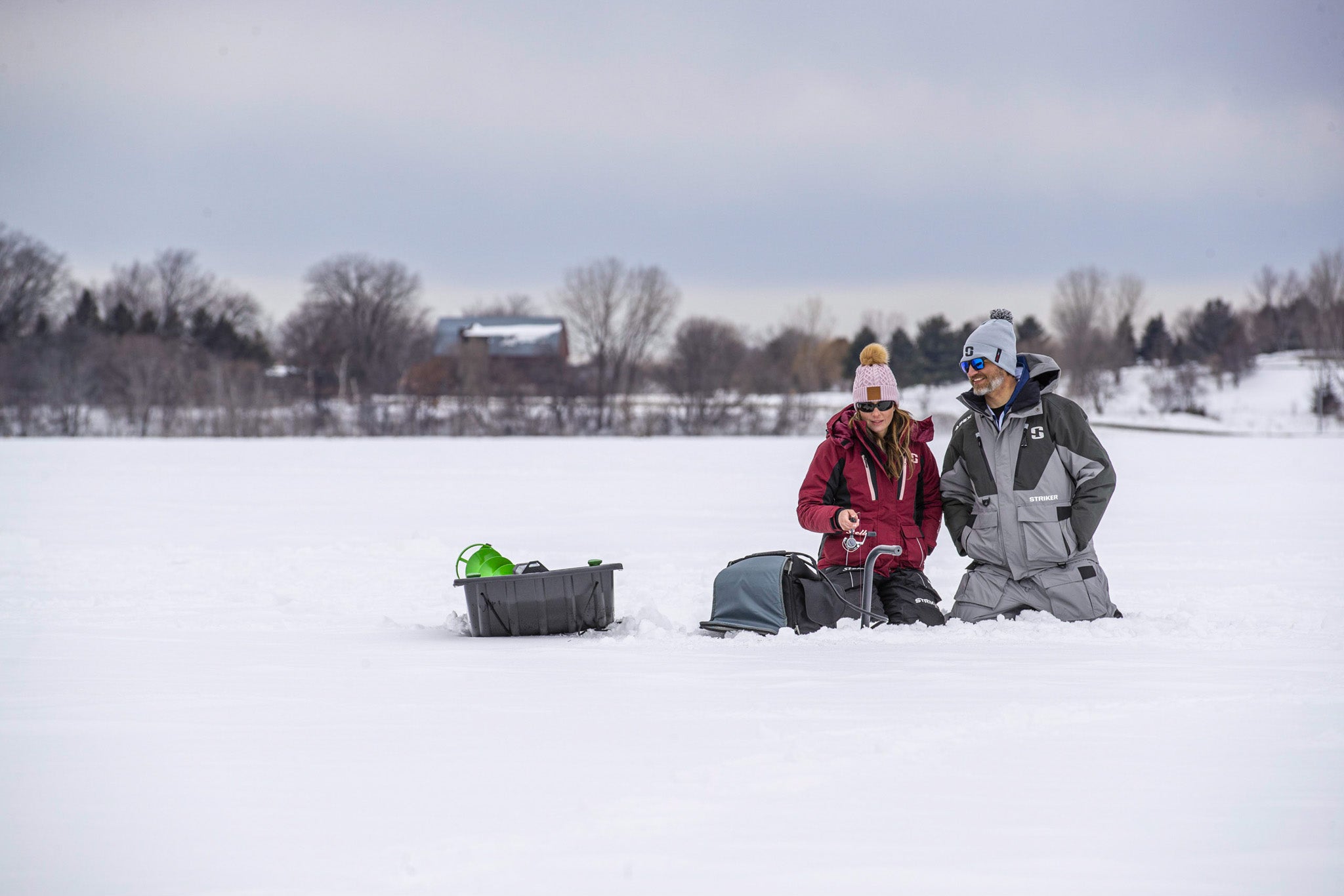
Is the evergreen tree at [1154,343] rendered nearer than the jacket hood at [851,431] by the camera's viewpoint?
No

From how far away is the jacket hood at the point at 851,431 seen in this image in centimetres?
513

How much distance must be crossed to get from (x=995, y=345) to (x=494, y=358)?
4231 centimetres

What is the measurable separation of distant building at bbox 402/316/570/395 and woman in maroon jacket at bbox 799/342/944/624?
115ft

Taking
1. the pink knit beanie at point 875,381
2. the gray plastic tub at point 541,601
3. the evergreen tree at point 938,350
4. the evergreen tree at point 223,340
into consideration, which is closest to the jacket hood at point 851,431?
the pink knit beanie at point 875,381

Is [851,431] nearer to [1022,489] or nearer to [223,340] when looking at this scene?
[1022,489]

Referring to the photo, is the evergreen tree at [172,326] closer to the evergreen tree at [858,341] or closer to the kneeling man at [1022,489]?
the evergreen tree at [858,341]

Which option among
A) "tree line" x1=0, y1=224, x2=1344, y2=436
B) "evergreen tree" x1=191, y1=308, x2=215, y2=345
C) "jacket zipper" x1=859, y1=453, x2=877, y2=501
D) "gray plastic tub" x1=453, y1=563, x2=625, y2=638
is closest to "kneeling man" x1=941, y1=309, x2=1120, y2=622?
"jacket zipper" x1=859, y1=453, x2=877, y2=501

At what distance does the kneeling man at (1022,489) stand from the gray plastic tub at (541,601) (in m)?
1.59

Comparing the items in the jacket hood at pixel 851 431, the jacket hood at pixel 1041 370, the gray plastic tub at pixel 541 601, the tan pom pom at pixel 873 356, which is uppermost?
the tan pom pom at pixel 873 356

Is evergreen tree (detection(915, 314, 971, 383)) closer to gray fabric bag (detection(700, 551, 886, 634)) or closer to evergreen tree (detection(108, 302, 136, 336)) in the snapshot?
evergreen tree (detection(108, 302, 136, 336))

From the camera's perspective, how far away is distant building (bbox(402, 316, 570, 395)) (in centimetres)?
4084

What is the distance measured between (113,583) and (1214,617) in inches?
248

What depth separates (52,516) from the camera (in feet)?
37.0

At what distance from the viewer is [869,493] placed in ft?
16.7
